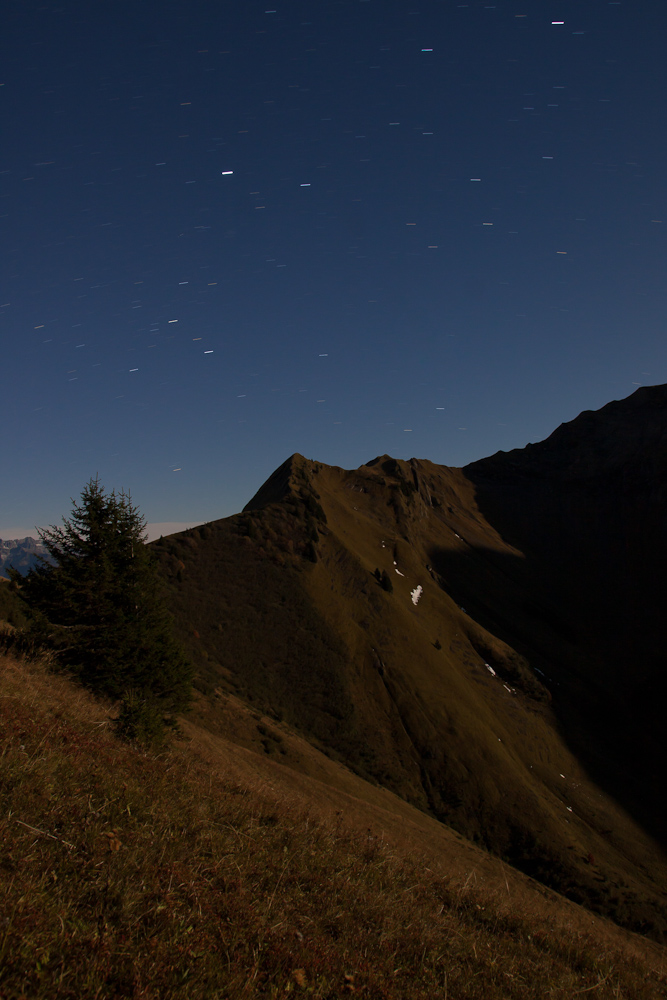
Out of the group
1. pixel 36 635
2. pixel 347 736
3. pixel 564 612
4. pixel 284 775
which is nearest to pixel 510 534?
pixel 564 612

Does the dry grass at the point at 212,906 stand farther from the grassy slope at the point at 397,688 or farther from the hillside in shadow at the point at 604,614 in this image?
the hillside in shadow at the point at 604,614

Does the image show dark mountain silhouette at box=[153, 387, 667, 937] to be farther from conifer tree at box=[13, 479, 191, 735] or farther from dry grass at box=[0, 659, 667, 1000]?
dry grass at box=[0, 659, 667, 1000]

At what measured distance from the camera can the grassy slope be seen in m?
53.3

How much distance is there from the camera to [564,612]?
141625mm

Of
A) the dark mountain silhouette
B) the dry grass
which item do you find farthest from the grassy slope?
the dry grass

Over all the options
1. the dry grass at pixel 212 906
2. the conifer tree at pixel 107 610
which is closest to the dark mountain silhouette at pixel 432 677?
the conifer tree at pixel 107 610

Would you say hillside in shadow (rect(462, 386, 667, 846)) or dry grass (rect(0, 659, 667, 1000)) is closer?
dry grass (rect(0, 659, 667, 1000))

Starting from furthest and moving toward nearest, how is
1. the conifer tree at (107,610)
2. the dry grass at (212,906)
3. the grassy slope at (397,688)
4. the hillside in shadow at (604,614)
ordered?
the hillside in shadow at (604,614) < the grassy slope at (397,688) < the conifer tree at (107,610) < the dry grass at (212,906)

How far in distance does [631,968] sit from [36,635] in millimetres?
20303

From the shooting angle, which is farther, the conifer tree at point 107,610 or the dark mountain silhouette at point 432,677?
the dark mountain silhouette at point 432,677

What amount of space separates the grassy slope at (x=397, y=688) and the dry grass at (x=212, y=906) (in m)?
32.1

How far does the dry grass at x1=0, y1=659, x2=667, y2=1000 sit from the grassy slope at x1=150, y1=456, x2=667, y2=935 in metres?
32.1

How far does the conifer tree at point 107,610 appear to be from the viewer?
19.7 meters

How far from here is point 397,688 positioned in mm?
65875
